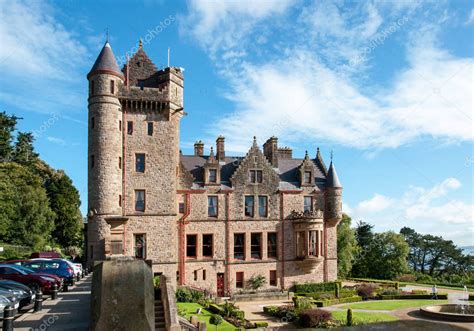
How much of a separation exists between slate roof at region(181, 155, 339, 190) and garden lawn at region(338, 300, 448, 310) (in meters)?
12.6

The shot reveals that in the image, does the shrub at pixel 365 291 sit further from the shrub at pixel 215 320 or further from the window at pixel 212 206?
the shrub at pixel 215 320

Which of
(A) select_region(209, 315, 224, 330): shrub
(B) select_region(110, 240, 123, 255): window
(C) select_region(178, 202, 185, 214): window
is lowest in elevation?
(A) select_region(209, 315, 224, 330): shrub

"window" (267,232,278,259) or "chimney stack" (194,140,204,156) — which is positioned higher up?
"chimney stack" (194,140,204,156)

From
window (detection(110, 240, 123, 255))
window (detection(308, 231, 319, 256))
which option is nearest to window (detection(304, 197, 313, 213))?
window (detection(308, 231, 319, 256))

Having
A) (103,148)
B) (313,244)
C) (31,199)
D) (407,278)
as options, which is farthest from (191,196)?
(407,278)

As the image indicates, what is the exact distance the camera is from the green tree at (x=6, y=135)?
61.2m

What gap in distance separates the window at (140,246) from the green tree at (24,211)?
25.2 meters

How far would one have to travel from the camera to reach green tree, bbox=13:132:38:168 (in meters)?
66.4

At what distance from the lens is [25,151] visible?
6950 cm

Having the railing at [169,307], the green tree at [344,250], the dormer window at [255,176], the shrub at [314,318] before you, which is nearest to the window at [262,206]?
the dormer window at [255,176]

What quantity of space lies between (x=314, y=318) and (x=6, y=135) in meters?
53.9

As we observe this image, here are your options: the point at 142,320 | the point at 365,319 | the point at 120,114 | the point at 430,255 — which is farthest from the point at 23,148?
the point at 430,255

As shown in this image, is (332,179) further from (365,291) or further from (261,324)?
(261,324)

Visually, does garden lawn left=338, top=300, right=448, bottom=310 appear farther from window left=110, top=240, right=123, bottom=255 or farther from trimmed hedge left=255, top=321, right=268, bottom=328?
window left=110, top=240, right=123, bottom=255
